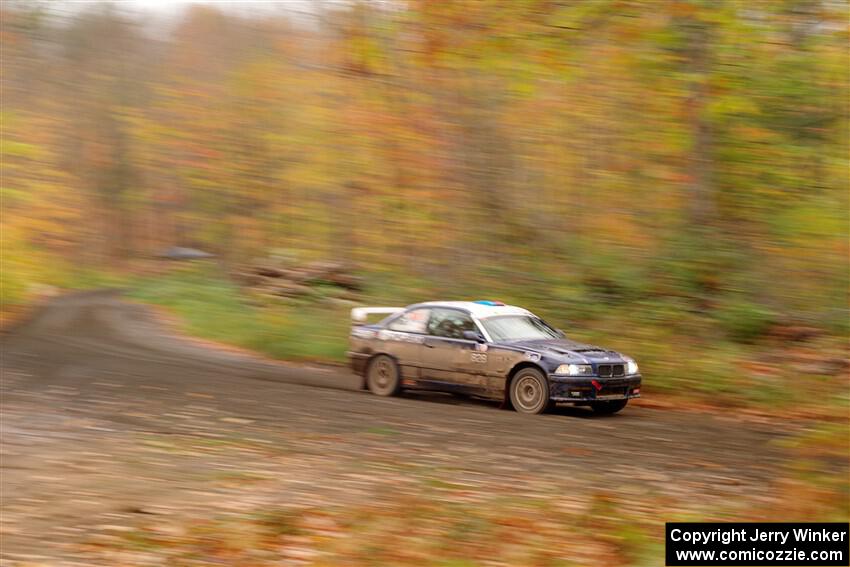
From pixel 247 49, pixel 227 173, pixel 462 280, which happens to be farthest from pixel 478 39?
pixel 247 49

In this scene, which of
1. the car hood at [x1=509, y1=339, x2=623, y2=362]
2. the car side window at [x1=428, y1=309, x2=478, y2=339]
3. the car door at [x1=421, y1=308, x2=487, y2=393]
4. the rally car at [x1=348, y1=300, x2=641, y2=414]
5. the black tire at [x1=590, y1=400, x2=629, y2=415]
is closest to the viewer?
the rally car at [x1=348, y1=300, x2=641, y2=414]

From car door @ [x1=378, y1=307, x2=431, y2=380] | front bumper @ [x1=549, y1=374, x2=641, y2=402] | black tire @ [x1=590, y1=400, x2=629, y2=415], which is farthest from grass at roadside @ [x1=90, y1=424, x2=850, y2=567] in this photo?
car door @ [x1=378, y1=307, x2=431, y2=380]

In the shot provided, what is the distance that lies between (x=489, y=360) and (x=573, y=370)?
1.31 m

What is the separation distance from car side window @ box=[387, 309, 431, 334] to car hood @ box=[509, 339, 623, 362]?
5.28 feet

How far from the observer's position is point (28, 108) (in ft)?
92.9

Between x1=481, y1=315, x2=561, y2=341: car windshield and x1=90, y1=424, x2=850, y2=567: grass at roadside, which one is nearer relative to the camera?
x1=90, y1=424, x2=850, y2=567: grass at roadside

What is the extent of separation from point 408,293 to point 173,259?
3602 cm

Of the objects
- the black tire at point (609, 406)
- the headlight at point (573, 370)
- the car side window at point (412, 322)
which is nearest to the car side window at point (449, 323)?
the car side window at point (412, 322)

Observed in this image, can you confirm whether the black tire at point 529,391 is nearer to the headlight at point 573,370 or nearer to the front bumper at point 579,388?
the front bumper at point 579,388

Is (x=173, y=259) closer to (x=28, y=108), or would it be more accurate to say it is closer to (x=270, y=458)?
(x=28, y=108)

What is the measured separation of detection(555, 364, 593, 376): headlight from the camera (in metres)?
12.7

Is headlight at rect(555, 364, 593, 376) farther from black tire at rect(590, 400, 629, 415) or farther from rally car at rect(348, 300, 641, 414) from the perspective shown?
black tire at rect(590, 400, 629, 415)

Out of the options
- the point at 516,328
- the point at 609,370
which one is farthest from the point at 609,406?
the point at 516,328

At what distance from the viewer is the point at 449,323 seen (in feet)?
46.6
